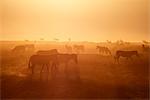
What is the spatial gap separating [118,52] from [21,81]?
751 mm

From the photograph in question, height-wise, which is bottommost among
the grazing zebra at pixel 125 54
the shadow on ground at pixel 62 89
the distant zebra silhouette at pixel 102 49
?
the shadow on ground at pixel 62 89

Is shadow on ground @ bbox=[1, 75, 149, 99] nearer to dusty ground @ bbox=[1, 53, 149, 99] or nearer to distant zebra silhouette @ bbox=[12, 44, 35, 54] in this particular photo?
dusty ground @ bbox=[1, 53, 149, 99]

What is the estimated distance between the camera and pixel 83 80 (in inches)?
75.3

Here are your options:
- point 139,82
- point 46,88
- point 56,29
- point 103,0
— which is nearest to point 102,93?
point 139,82

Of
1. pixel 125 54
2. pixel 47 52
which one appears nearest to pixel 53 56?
pixel 47 52

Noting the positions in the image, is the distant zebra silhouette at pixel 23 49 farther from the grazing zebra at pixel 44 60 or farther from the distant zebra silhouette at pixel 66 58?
the distant zebra silhouette at pixel 66 58

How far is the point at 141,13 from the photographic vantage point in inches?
79.7

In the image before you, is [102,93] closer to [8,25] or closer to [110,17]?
[110,17]

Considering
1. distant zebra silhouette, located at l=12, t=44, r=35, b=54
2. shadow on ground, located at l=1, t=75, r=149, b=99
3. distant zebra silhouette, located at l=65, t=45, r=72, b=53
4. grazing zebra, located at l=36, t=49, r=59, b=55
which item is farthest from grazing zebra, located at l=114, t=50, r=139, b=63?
distant zebra silhouette, located at l=12, t=44, r=35, b=54

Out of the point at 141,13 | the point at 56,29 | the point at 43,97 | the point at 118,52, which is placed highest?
the point at 141,13

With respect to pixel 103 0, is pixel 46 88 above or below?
below

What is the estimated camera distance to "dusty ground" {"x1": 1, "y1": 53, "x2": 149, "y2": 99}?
1875 mm

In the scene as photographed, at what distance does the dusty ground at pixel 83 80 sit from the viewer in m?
1.88

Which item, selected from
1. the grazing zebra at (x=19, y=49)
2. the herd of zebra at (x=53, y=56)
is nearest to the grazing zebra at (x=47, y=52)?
the herd of zebra at (x=53, y=56)
